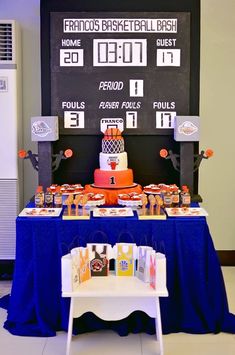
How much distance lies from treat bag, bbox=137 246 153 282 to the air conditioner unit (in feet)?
5.11

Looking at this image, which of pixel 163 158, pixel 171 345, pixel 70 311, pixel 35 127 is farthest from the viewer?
pixel 163 158

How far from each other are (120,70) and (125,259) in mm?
1635

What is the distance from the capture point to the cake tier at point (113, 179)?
4016 mm

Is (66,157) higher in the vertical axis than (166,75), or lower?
lower

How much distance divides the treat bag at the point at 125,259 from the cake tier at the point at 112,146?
0.96 metres

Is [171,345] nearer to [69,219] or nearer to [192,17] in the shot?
[69,219]

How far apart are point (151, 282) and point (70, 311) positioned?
49 cm

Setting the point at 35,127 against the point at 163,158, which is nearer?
the point at 35,127

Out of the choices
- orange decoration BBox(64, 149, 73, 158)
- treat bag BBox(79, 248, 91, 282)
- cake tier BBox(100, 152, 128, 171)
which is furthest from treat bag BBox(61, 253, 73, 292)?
orange decoration BBox(64, 149, 73, 158)

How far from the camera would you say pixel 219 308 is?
11.5ft

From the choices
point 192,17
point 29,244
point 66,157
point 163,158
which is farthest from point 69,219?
point 192,17

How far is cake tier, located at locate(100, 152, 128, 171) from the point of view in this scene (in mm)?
4039

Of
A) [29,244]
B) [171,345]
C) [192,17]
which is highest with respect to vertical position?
[192,17]

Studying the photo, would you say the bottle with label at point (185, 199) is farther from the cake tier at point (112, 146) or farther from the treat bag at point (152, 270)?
the treat bag at point (152, 270)
